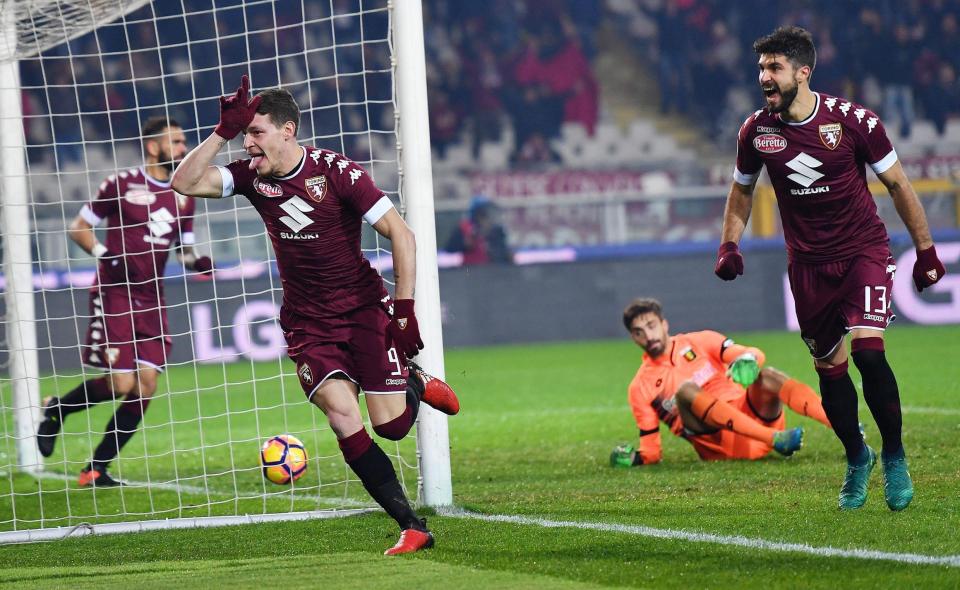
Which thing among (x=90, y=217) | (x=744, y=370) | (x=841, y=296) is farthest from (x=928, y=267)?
(x=90, y=217)

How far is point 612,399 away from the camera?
11070mm

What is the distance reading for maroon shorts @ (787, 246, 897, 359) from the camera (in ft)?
17.4

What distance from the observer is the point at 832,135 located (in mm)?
5316

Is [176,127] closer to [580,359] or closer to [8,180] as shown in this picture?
[8,180]

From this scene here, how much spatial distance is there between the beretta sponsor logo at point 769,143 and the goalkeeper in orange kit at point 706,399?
66.6 inches

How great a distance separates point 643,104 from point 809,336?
18099mm

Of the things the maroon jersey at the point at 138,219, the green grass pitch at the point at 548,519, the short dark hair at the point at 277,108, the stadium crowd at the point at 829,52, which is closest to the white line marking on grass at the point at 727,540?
the green grass pitch at the point at 548,519

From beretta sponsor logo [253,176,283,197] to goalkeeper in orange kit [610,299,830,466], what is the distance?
2.87 metres

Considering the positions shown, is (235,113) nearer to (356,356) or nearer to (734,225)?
(356,356)

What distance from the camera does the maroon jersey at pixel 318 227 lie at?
5.09 m

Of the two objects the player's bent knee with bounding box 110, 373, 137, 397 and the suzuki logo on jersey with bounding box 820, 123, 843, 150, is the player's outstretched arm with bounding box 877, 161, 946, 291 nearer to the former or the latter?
the suzuki logo on jersey with bounding box 820, 123, 843, 150

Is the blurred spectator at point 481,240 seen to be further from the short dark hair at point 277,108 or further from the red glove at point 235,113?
the red glove at point 235,113

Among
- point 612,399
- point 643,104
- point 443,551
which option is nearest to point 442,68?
point 643,104

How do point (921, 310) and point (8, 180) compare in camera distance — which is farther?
point (921, 310)
